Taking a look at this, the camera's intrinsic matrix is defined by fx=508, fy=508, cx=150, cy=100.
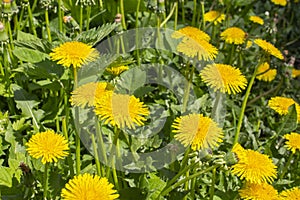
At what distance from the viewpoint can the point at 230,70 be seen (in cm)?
151

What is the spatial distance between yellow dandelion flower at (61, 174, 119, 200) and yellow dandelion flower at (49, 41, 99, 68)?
1.11 ft

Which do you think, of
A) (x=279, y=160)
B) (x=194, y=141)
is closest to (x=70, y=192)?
(x=194, y=141)

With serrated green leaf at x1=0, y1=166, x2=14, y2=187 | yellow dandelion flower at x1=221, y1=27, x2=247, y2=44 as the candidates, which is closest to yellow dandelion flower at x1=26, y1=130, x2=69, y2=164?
serrated green leaf at x1=0, y1=166, x2=14, y2=187

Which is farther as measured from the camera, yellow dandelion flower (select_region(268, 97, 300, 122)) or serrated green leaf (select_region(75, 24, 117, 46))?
yellow dandelion flower (select_region(268, 97, 300, 122))

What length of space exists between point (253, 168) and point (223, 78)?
0.29m

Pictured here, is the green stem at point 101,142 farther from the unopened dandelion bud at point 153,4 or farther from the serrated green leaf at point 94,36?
the unopened dandelion bud at point 153,4

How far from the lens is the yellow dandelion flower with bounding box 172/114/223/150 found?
1.28 meters

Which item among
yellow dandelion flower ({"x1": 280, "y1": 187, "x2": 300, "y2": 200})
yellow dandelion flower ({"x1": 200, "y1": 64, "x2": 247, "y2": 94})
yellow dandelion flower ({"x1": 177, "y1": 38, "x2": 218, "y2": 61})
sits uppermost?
yellow dandelion flower ({"x1": 177, "y1": 38, "x2": 218, "y2": 61})

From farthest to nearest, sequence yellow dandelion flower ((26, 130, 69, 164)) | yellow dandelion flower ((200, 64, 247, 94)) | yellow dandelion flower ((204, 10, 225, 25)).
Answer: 1. yellow dandelion flower ((204, 10, 225, 25))
2. yellow dandelion flower ((200, 64, 247, 94))
3. yellow dandelion flower ((26, 130, 69, 164))

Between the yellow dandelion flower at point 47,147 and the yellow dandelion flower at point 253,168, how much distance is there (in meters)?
0.44

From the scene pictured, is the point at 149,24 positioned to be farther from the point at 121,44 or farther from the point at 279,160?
the point at 279,160

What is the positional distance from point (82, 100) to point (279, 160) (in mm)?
794

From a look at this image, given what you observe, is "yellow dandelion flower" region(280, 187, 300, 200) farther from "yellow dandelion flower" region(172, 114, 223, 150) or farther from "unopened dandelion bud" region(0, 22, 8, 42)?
"unopened dandelion bud" region(0, 22, 8, 42)

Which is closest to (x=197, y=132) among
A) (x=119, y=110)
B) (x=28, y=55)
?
(x=119, y=110)
